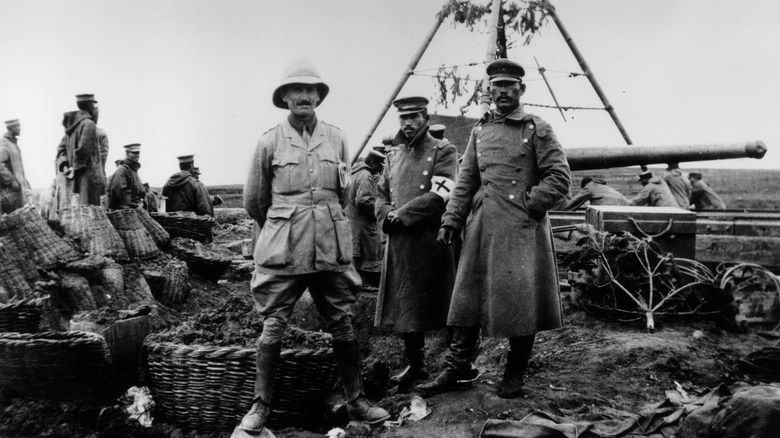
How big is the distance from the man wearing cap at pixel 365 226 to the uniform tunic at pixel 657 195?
198 inches

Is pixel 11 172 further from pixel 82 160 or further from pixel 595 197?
pixel 595 197

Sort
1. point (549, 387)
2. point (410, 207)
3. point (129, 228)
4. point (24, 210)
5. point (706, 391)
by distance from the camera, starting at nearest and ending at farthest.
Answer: point (706, 391)
point (549, 387)
point (410, 207)
point (24, 210)
point (129, 228)

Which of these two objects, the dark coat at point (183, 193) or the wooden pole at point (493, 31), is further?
the dark coat at point (183, 193)

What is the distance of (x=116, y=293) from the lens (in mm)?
6316

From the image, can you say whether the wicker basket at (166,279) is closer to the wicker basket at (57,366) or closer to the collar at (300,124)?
the wicker basket at (57,366)

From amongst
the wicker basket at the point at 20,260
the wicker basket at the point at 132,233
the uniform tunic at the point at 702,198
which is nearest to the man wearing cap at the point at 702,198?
the uniform tunic at the point at 702,198

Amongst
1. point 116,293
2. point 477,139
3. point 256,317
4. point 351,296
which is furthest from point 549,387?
point 116,293

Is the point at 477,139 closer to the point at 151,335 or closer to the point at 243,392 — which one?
the point at 243,392

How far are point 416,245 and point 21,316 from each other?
298 cm

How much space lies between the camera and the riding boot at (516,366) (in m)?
3.75

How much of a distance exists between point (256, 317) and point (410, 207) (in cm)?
167

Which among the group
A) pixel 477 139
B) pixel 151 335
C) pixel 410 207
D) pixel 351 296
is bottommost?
pixel 151 335

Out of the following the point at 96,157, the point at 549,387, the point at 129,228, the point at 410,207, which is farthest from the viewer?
the point at 96,157

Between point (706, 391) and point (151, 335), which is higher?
point (151, 335)
